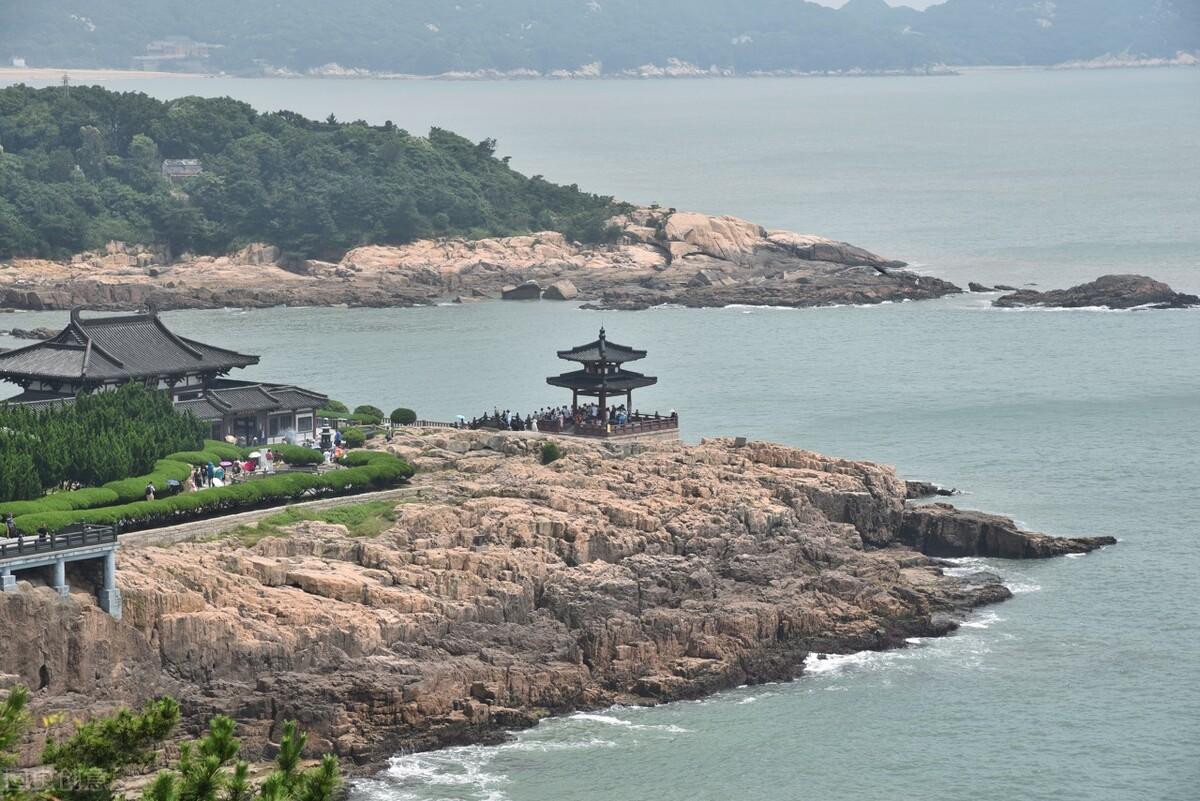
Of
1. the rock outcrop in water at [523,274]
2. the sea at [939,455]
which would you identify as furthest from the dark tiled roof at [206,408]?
the rock outcrop in water at [523,274]

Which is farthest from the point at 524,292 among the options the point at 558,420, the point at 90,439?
the point at 90,439

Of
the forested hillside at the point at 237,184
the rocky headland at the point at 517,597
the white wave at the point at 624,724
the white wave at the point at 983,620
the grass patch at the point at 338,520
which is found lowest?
the white wave at the point at 624,724

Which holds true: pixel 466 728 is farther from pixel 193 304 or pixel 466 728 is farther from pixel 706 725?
pixel 193 304

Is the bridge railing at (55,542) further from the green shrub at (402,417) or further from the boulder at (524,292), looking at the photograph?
the boulder at (524,292)

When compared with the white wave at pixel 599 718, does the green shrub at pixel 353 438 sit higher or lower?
higher

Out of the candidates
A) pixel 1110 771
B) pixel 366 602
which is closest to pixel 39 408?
pixel 366 602

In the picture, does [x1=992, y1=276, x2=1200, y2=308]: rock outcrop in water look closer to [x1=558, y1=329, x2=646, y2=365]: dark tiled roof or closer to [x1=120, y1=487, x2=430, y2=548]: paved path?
[x1=558, y1=329, x2=646, y2=365]: dark tiled roof

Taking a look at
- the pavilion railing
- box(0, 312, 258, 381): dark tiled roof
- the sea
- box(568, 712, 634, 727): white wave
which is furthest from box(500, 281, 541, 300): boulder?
box(568, 712, 634, 727): white wave
